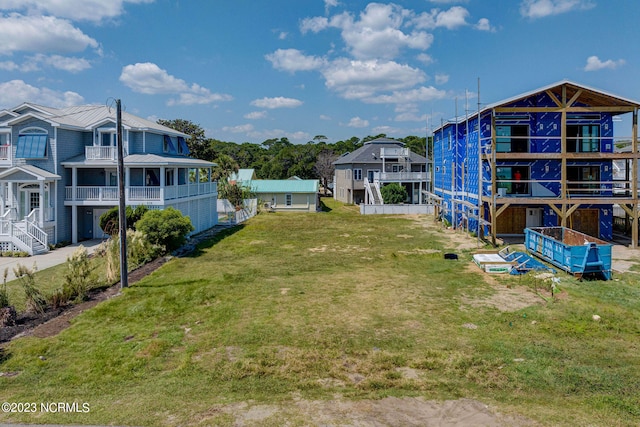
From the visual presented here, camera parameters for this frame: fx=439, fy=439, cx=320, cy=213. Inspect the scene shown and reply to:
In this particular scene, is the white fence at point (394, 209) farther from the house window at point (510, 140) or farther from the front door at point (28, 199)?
the front door at point (28, 199)

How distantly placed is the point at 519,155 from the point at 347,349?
18.4 metres

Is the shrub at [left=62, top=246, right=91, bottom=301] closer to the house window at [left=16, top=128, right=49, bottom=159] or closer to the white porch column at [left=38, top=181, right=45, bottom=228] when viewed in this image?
the white porch column at [left=38, top=181, right=45, bottom=228]

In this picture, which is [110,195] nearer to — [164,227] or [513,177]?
[164,227]

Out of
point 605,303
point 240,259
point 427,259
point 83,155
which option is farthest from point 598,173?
point 83,155

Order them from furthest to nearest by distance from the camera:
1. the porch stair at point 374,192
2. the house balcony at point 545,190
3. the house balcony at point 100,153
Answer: the porch stair at point 374,192, the house balcony at point 545,190, the house balcony at point 100,153

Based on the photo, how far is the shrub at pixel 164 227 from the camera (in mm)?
20094

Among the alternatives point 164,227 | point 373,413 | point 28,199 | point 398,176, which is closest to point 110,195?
point 28,199

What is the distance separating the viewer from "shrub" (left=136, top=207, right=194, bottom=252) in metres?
20.1

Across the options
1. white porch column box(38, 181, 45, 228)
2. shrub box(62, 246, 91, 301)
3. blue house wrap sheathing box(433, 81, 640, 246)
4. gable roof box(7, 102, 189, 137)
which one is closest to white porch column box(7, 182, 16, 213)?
white porch column box(38, 181, 45, 228)

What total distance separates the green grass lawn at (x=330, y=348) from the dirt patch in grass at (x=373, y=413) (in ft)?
0.69

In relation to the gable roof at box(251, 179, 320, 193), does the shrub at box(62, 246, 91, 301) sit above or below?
below

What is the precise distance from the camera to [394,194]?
43.2 metres

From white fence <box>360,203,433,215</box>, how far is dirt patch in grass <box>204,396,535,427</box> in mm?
34393

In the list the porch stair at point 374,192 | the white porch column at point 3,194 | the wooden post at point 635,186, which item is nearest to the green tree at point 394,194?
Result: the porch stair at point 374,192
